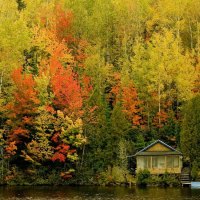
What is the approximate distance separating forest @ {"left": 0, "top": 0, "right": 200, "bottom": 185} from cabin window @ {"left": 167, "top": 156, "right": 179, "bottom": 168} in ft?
4.09

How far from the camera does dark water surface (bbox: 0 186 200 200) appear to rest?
125ft

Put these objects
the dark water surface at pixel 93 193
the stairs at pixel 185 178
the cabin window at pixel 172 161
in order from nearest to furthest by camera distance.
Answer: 1. the dark water surface at pixel 93 193
2. the stairs at pixel 185 178
3. the cabin window at pixel 172 161

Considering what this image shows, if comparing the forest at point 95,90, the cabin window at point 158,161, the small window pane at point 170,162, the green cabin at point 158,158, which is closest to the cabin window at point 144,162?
the green cabin at point 158,158

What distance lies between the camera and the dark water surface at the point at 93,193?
38.0 m

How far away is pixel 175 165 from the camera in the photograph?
48.8 metres

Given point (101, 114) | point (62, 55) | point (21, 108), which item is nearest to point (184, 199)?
point (101, 114)

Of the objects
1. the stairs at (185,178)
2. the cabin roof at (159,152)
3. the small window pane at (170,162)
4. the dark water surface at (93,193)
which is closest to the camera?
the dark water surface at (93,193)

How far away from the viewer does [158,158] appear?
49.2 meters

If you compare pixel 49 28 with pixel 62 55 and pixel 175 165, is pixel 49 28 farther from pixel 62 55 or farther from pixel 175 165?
pixel 175 165

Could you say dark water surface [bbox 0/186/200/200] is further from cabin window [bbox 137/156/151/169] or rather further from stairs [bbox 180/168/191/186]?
cabin window [bbox 137/156/151/169]

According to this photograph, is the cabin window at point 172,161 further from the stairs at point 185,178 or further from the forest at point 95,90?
the forest at point 95,90

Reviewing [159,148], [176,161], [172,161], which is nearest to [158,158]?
[159,148]

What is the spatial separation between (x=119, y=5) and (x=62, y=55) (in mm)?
11408

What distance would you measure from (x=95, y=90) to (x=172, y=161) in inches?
493
